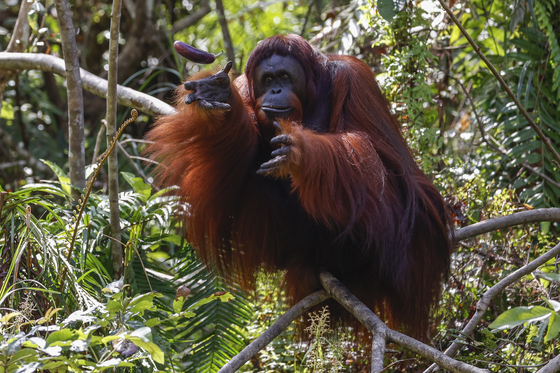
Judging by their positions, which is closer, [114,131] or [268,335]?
[268,335]

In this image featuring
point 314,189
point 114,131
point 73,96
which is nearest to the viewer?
point 314,189

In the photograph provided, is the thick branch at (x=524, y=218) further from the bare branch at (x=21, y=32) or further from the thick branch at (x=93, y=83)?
the bare branch at (x=21, y=32)

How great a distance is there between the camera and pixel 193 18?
20.7 ft

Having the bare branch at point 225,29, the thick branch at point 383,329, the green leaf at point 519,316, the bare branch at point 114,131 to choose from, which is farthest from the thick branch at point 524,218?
the bare branch at point 225,29

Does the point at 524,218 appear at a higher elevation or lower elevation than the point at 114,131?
higher

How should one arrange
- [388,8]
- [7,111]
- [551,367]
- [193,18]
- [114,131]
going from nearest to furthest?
[551,367], [114,131], [388,8], [7,111], [193,18]

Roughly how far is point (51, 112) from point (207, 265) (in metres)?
3.56

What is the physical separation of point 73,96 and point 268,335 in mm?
1853

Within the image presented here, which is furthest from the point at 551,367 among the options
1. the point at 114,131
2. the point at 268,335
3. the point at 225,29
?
the point at 225,29

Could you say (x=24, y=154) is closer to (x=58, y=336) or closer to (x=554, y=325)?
(x=58, y=336)

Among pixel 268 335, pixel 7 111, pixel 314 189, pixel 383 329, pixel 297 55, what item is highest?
pixel 297 55

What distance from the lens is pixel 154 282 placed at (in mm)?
3035

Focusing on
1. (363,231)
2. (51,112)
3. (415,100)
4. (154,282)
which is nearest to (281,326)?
(363,231)

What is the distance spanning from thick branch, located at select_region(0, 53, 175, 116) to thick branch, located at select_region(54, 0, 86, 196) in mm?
264
